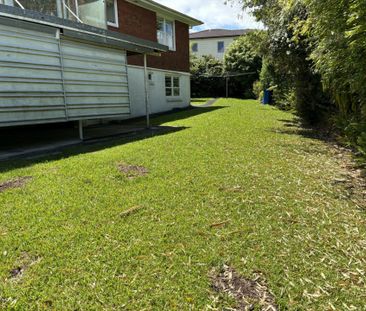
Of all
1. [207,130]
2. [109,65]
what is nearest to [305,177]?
[207,130]

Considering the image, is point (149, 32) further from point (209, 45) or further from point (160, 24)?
point (209, 45)

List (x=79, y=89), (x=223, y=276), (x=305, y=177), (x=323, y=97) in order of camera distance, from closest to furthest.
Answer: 1. (x=223, y=276)
2. (x=305, y=177)
3. (x=79, y=89)
4. (x=323, y=97)

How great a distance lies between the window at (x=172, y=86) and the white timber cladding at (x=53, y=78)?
897cm

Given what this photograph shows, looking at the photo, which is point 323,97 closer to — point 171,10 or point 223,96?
point 171,10

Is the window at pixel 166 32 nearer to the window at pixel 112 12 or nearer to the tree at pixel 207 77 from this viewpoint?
the window at pixel 112 12

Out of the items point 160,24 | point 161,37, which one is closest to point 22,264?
point 161,37

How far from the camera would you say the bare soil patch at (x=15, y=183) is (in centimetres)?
458

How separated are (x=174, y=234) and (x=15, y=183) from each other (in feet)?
9.61

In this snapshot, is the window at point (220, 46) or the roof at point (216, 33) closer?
the roof at point (216, 33)

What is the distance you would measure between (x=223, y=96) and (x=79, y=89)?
1060 inches

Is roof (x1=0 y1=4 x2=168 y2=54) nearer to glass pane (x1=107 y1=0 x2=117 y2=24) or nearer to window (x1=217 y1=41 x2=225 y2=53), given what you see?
glass pane (x1=107 y1=0 x2=117 y2=24)

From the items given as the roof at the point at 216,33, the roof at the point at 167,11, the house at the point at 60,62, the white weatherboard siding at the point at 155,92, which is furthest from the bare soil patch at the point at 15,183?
the roof at the point at 216,33

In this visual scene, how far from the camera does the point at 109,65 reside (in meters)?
9.73

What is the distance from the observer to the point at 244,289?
2479 mm
